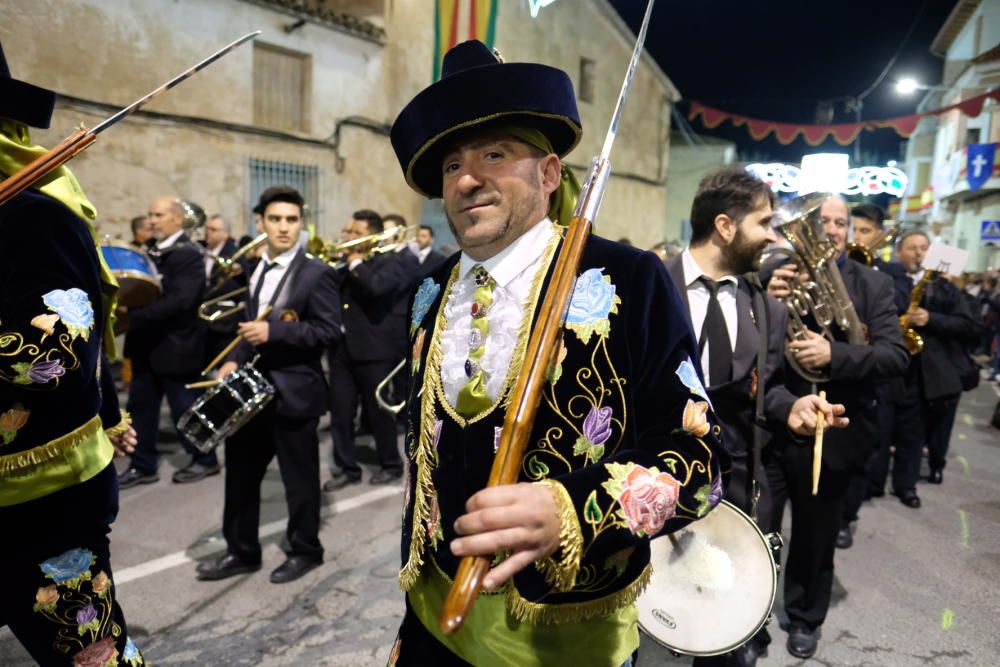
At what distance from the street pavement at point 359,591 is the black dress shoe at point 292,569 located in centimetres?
4

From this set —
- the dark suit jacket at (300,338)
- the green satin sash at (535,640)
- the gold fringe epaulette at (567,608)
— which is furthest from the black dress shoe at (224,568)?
the gold fringe epaulette at (567,608)

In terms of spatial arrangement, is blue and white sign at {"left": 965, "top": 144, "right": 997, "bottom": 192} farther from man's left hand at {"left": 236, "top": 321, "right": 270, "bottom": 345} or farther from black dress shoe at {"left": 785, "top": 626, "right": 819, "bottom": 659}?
man's left hand at {"left": 236, "top": 321, "right": 270, "bottom": 345}

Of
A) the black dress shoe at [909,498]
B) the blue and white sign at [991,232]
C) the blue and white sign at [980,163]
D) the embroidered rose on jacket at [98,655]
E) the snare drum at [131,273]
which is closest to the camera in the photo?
the embroidered rose on jacket at [98,655]

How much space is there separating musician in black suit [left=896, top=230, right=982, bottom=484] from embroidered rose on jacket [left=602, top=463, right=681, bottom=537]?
5.25m

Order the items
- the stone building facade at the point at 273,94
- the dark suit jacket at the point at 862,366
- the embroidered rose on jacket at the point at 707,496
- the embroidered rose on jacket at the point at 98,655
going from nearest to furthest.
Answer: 1. the embroidered rose on jacket at the point at 707,496
2. the embroidered rose on jacket at the point at 98,655
3. the dark suit jacket at the point at 862,366
4. the stone building facade at the point at 273,94

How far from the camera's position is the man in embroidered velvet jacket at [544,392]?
1424 mm

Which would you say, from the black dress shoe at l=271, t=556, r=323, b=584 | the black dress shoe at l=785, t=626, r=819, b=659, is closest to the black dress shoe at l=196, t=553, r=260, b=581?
the black dress shoe at l=271, t=556, r=323, b=584

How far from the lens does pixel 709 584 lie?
7.65 feet

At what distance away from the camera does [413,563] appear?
5.40 feet

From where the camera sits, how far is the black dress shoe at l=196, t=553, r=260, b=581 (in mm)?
3895

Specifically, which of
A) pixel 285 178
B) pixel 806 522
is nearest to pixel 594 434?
pixel 806 522

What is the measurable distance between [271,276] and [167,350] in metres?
2.10

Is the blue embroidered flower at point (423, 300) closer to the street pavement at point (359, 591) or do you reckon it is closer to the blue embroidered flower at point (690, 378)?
the blue embroidered flower at point (690, 378)

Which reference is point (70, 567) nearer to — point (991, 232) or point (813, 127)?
point (991, 232)
